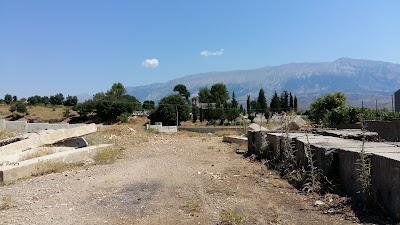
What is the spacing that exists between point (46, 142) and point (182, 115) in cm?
6258

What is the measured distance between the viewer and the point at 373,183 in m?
5.29

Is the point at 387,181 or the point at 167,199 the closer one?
the point at 387,181

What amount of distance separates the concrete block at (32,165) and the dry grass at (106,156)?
15.1 inches

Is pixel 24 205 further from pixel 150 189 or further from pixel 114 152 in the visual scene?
pixel 114 152

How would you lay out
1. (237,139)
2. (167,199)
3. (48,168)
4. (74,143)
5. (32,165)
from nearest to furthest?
(167,199)
(32,165)
(48,168)
(74,143)
(237,139)

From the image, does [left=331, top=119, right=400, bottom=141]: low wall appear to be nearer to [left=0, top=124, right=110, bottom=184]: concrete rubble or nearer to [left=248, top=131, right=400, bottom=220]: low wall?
[left=248, top=131, right=400, bottom=220]: low wall

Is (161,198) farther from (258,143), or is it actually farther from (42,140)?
(42,140)

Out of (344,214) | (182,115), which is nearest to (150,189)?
(344,214)

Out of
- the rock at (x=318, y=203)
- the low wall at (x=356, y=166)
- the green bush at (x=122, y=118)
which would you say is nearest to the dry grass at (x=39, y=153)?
the low wall at (x=356, y=166)

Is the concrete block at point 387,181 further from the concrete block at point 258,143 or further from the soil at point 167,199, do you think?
the concrete block at point 258,143

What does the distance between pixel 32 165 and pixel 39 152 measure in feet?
10.8

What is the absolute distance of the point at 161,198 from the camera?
6602 mm

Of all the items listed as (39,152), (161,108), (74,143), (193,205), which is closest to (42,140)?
(39,152)

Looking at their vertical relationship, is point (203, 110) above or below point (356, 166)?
below
